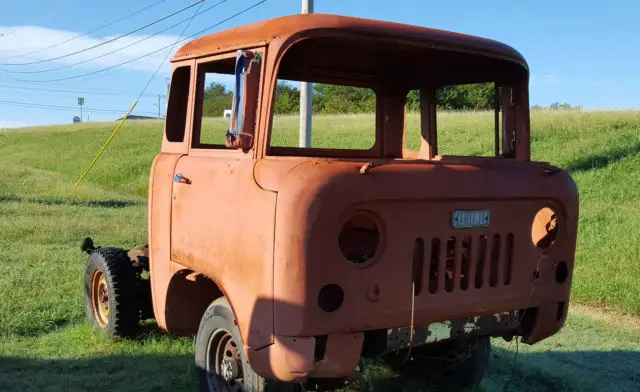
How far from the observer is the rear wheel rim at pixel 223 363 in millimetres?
3635

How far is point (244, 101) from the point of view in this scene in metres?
3.38

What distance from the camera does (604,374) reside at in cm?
523

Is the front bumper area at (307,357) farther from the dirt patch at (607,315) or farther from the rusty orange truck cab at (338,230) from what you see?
the dirt patch at (607,315)

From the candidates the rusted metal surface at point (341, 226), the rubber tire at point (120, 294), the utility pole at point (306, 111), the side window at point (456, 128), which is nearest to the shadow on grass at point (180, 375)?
the rubber tire at point (120, 294)

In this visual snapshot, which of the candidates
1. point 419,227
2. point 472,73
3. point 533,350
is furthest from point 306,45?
point 533,350

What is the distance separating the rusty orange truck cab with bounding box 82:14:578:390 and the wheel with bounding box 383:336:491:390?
24 millimetres

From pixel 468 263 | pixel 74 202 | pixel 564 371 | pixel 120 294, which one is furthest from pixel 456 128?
pixel 468 263

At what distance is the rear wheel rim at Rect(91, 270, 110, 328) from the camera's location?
18.9 ft

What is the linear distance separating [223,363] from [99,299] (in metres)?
2.59

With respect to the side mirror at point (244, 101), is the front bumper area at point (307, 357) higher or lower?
lower

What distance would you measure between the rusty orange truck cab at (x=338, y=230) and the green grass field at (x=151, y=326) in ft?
2.49

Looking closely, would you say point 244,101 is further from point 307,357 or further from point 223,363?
point 223,363

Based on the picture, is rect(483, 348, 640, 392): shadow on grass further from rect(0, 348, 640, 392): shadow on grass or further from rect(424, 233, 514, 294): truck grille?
rect(424, 233, 514, 294): truck grille

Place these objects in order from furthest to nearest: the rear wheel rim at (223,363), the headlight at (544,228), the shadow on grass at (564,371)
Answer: the shadow on grass at (564,371), the headlight at (544,228), the rear wheel rim at (223,363)
